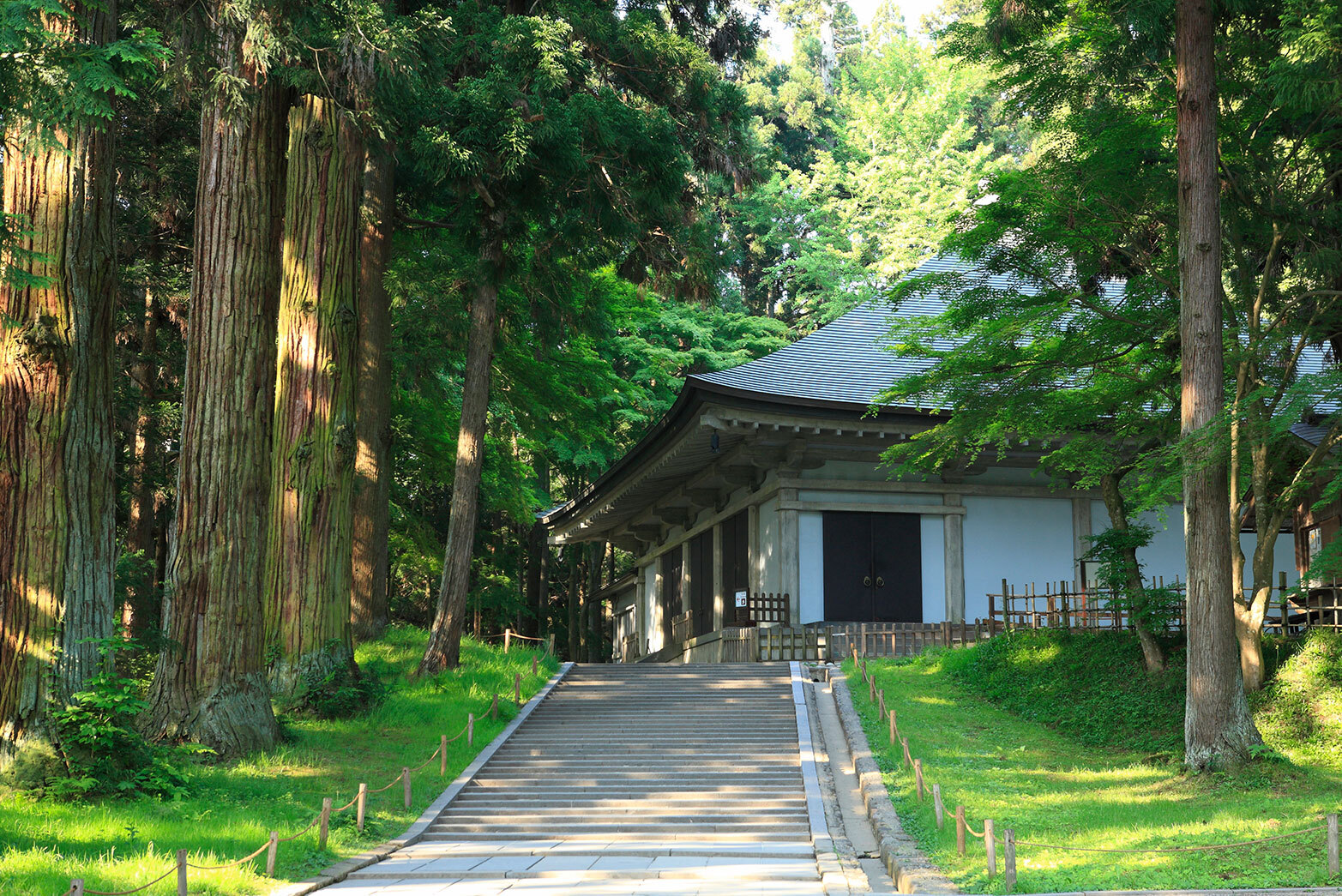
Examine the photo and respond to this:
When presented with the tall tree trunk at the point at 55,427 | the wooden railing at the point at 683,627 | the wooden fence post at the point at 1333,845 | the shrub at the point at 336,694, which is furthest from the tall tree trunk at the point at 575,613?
the wooden fence post at the point at 1333,845

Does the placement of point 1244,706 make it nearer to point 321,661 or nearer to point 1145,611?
point 1145,611

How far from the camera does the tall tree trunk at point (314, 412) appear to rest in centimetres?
1403

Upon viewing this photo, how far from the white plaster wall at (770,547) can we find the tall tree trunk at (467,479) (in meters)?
6.66

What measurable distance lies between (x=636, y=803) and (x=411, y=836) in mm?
2487

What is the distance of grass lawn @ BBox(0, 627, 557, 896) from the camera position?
7.91m

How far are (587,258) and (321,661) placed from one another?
8933 millimetres

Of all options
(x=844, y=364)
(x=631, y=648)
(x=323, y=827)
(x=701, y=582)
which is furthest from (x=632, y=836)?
(x=631, y=648)

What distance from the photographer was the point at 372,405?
1836 cm

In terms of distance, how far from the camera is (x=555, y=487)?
158ft

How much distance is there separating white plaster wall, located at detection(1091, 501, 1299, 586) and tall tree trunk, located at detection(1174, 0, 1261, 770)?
429 inches

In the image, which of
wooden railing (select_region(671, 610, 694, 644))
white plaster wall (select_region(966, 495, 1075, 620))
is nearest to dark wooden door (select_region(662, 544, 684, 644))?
wooden railing (select_region(671, 610, 694, 644))

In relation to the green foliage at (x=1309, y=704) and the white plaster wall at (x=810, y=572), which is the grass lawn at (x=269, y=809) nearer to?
the white plaster wall at (x=810, y=572)

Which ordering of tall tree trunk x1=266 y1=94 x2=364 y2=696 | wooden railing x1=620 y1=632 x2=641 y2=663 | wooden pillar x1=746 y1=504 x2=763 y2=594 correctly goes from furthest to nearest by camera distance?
wooden railing x1=620 y1=632 x2=641 y2=663
wooden pillar x1=746 y1=504 x2=763 y2=594
tall tree trunk x1=266 y1=94 x2=364 y2=696

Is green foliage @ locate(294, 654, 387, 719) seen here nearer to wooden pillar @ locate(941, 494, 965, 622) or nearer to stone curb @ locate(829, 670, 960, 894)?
stone curb @ locate(829, 670, 960, 894)
